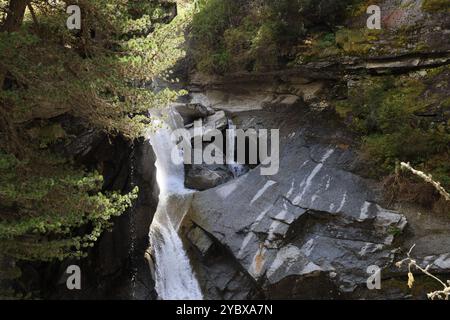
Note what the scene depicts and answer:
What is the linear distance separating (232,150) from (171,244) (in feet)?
15.0

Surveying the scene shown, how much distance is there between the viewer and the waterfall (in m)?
11.1

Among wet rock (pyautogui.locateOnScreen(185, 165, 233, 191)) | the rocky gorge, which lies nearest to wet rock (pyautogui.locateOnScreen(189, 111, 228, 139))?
the rocky gorge

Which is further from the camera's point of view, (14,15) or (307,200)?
(307,200)

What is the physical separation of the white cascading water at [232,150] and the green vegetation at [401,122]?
12.2 feet

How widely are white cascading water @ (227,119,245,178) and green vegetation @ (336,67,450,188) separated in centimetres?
372

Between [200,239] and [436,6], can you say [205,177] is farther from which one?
[436,6]

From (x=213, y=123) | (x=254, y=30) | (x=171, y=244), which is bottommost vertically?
(x=171, y=244)

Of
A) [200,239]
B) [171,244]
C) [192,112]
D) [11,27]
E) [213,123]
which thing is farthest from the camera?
[192,112]

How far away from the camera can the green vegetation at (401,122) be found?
10.6 m

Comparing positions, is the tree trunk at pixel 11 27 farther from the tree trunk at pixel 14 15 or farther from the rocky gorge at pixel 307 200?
the rocky gorge at pixel 307 200

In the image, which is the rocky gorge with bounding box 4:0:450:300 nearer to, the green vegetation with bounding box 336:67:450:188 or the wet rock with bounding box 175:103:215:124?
the green vegetation with bounding box 336:67:450:188

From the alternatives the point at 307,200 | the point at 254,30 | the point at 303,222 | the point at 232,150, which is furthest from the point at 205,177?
the point at 254,30

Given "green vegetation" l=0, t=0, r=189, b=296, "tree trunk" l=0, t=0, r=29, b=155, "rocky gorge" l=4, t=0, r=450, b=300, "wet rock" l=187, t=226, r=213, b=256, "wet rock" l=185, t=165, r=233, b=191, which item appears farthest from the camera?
"wet rock" l=185, t=165, r=233, b=191

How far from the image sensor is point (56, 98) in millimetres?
6055
